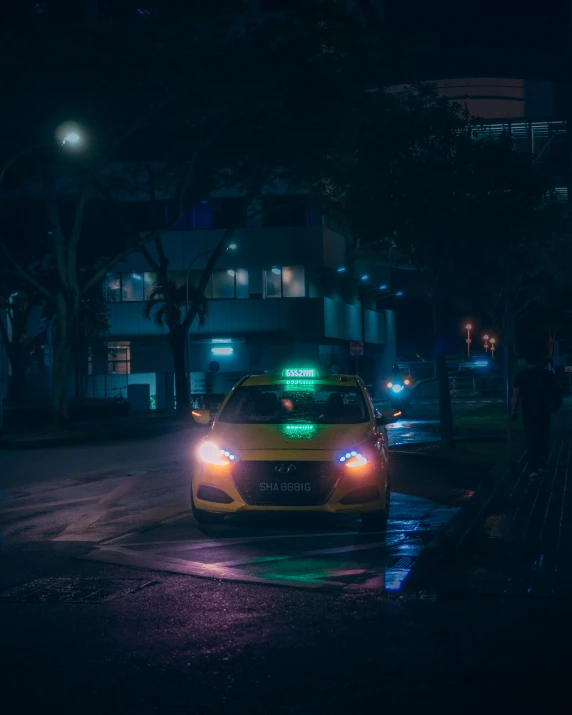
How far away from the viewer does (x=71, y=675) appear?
592 centimetres

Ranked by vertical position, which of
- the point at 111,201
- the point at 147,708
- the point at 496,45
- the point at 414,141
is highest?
the point at 496,45

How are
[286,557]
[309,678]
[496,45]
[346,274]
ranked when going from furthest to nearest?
1. [496,45]
2. [346,274]
3. [286,557]
4. [309,678]

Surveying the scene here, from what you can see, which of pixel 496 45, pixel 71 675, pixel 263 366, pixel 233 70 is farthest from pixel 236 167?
pixel 496 45

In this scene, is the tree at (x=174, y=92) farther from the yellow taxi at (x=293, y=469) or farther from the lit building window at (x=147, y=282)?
the lit building window at (x=147, y=282)

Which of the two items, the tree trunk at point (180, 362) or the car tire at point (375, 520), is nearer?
the car tire at point (375, 520)

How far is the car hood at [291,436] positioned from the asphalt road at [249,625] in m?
0.92

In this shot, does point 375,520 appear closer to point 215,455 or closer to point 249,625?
point 215,455

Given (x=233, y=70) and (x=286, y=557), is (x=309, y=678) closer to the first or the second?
(x=286, y=557)

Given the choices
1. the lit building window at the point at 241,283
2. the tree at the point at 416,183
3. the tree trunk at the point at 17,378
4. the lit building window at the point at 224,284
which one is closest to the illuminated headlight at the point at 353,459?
the tree at the point at 416,183

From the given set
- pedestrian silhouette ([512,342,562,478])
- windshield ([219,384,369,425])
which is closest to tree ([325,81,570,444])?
pedestrian silhouette ([512,342,562,478])

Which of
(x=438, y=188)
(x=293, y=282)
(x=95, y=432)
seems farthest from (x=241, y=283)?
(x=438, y=188)

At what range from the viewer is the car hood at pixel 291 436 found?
1116 centimetres

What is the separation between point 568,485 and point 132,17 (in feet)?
57.4

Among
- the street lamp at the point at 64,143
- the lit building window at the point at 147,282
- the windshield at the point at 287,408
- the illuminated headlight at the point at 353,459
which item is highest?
the lit building window at the point at 147,282
